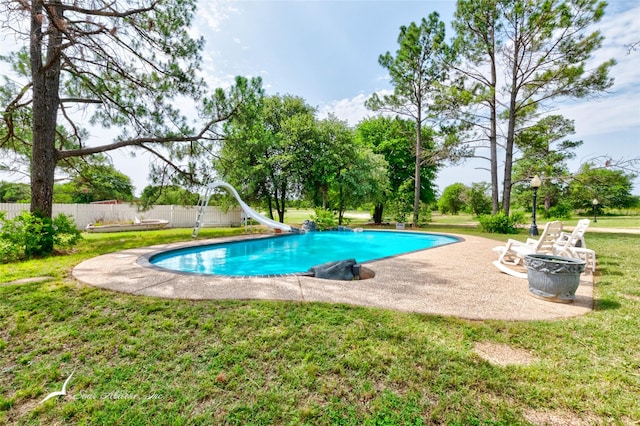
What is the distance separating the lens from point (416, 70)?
49.5 feet

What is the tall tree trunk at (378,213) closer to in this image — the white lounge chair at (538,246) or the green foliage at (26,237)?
the white lounge chair at (538,246)

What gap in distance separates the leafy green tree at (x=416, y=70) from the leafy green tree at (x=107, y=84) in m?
10.4

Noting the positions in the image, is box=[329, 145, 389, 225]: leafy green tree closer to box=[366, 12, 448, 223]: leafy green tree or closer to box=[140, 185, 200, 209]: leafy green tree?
box=[366, 12, 448, 223]: leafy green tree

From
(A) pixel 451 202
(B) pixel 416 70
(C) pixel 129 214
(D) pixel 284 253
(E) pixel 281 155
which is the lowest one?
(D) pixel 284 253

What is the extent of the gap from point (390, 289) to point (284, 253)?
539 cm

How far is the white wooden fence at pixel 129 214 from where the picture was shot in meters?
12.8

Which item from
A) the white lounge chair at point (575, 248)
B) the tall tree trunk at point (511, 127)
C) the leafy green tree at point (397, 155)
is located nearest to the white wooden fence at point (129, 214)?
the leafy green tree at point (397, 155)

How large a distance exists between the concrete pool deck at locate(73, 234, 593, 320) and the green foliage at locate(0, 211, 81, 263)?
69.3 inches

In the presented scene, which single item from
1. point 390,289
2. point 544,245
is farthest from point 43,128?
point 544,245

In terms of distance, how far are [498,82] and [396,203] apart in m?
8.70

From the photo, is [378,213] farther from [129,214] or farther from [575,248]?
[129,214]

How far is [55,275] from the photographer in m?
4.33

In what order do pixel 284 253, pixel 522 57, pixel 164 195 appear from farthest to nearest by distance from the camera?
pixel 522 57, pixel 164 195, pixel 284 253

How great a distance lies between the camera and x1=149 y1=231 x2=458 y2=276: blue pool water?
262 inches
